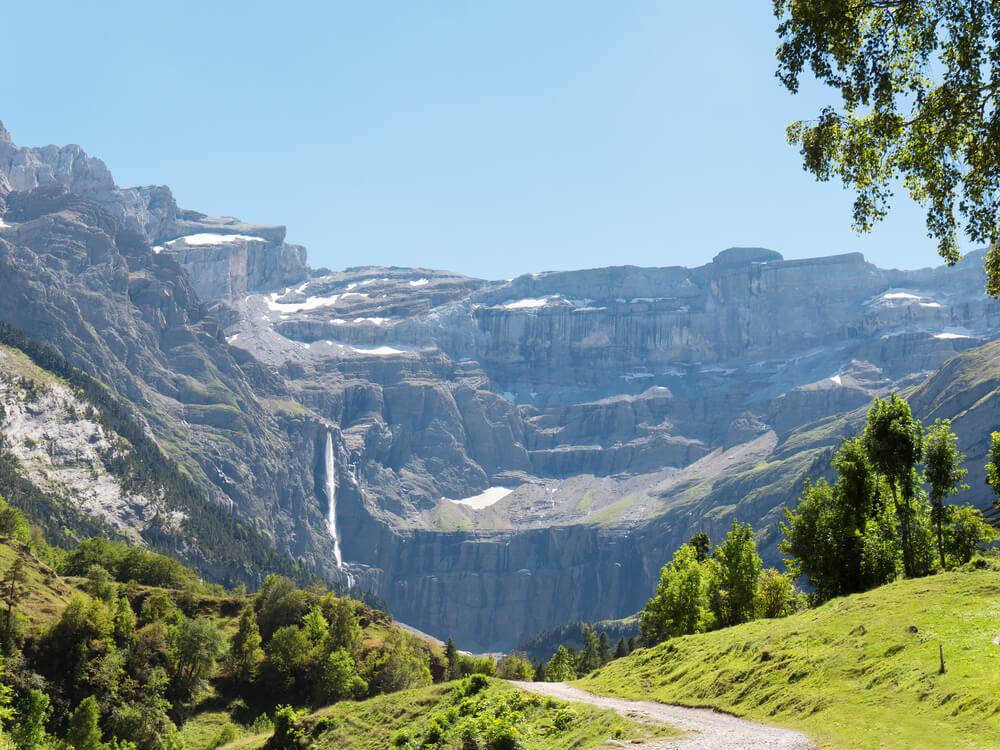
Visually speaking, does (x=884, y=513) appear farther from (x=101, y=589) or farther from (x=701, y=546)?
(x=101, y=589)

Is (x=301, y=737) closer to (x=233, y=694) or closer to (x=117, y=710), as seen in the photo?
(x=117, y=710)

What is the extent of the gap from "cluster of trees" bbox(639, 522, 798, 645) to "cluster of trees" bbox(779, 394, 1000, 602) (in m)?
5.92

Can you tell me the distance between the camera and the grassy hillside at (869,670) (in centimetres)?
2388

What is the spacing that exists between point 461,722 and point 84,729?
62.5 meters

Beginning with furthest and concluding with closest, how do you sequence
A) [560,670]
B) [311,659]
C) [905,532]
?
[560,670] < [311,659] < [905,532]

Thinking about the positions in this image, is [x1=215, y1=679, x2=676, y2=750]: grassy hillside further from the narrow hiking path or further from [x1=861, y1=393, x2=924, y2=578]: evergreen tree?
[x1=861, y1=393, x2=924, y2=578]: evergreen tree

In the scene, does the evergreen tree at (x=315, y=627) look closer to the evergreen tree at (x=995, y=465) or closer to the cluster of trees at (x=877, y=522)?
the cluster of trees at (x=877, y=522)

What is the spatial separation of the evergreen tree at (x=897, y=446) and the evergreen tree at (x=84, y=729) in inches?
3154

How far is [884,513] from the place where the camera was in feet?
190

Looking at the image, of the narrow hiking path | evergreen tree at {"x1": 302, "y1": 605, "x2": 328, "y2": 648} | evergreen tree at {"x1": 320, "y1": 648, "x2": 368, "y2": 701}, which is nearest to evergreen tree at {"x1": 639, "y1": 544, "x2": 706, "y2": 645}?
the narrow hiking path

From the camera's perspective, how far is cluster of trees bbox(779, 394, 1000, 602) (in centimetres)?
5228

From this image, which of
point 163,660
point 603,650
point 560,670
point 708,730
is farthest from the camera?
point 603,650

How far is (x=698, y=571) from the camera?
72375 mm

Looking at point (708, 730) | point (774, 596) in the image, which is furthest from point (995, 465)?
point (708, 730)
